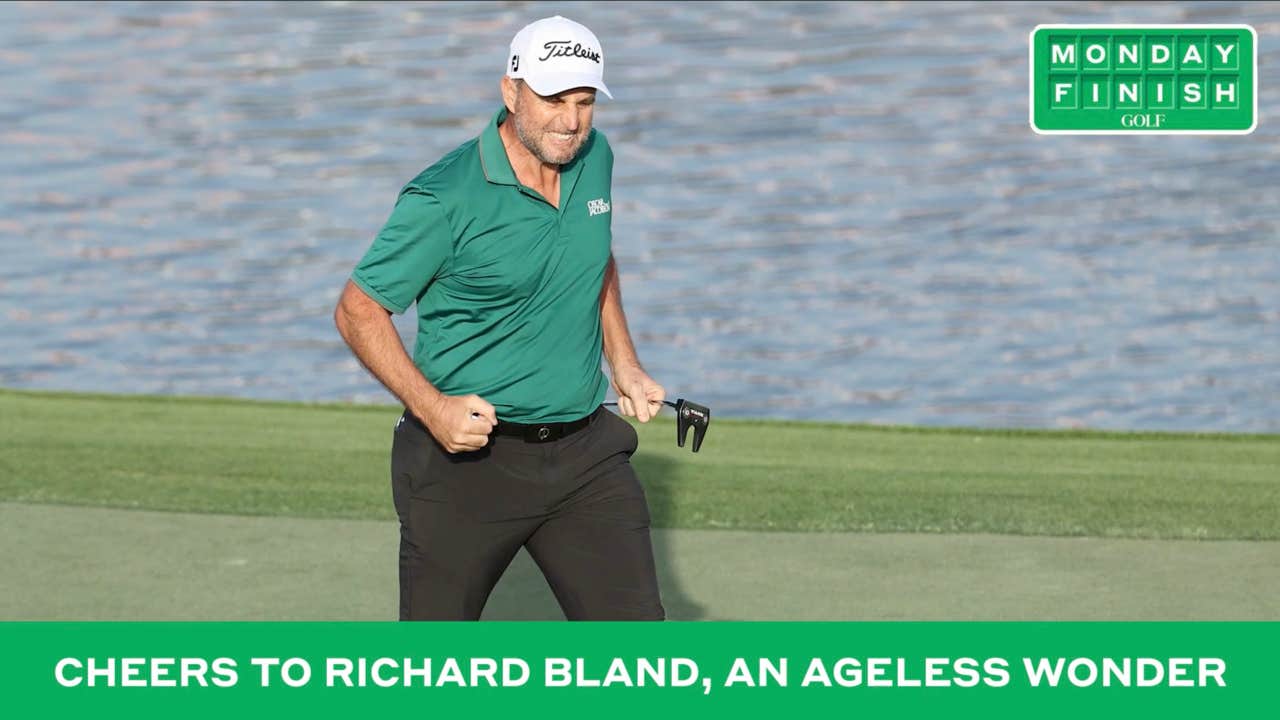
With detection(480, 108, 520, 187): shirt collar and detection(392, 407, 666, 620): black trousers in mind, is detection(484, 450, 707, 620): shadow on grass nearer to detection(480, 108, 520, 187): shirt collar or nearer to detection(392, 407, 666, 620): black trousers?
detection(392, 407, 666, 620): black trousers

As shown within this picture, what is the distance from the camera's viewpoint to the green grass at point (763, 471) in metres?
9.66

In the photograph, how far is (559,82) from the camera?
15.4ft

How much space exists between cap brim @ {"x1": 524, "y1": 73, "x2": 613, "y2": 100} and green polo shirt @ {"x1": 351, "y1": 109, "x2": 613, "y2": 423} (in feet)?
0.54

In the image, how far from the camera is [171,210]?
1709 centimetres

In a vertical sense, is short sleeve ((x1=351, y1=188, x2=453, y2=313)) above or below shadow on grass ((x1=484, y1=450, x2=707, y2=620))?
above

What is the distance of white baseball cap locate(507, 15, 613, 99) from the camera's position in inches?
184

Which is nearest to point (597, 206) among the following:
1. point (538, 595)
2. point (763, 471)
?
point (538, 595)

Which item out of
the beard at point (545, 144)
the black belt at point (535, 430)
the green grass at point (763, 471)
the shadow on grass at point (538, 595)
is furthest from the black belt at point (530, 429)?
the green grass at point (763, 471)

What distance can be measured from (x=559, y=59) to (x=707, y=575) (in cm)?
386

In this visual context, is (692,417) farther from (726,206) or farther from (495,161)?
(726,206)

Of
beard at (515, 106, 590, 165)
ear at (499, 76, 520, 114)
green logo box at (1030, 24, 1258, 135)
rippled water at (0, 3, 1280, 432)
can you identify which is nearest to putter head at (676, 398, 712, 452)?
beard at (515, 106, 590, 165)

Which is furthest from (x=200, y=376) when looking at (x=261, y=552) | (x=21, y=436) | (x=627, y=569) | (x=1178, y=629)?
(x=1178, y=629)

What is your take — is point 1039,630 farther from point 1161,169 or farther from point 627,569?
point 1161,169

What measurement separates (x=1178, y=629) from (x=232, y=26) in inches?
586
